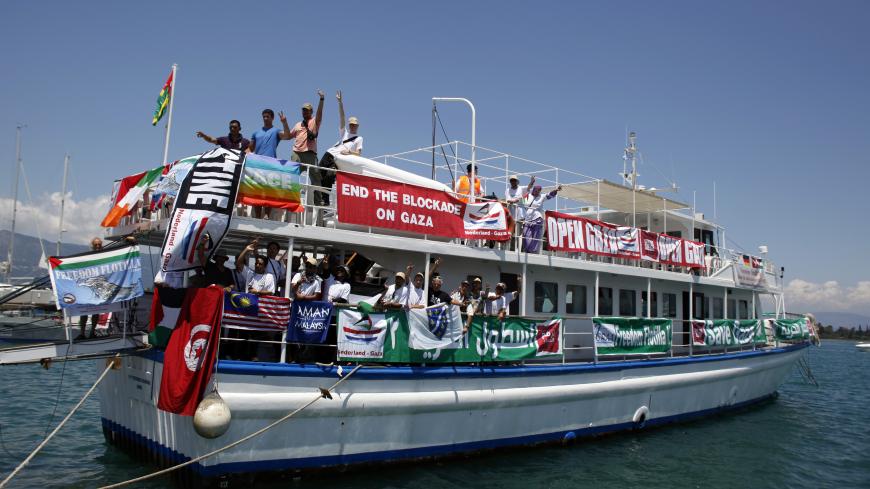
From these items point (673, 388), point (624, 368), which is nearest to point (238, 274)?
point (624, 368)

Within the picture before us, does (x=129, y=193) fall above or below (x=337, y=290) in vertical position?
above

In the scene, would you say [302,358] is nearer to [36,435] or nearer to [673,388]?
[36,435]

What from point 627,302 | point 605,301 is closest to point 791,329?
point 627,302

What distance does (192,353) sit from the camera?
311 inches

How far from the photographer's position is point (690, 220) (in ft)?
60.0

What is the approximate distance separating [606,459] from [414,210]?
18.5 ft

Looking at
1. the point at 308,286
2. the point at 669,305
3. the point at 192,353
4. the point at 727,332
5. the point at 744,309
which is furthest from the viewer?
the point at 744,309

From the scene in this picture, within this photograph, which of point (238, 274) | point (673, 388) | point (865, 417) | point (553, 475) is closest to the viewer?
point (238, 274)

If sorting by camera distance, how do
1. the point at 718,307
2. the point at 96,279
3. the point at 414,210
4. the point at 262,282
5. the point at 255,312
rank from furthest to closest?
1. the point at 718,307
2. the point at 414,210
3. the point at 262,282
4. the point at 96,279
5. the point at 255,312

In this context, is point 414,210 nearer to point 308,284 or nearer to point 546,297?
point 308,284

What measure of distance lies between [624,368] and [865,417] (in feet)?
33.8

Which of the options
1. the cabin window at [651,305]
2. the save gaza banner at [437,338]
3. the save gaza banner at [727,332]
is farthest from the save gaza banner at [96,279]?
the save gaza banner at [727,332]

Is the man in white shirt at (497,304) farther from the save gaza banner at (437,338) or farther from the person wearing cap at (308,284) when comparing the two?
the person wearing cap at (308,284)

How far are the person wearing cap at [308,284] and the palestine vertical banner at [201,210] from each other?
1295 millimetres
